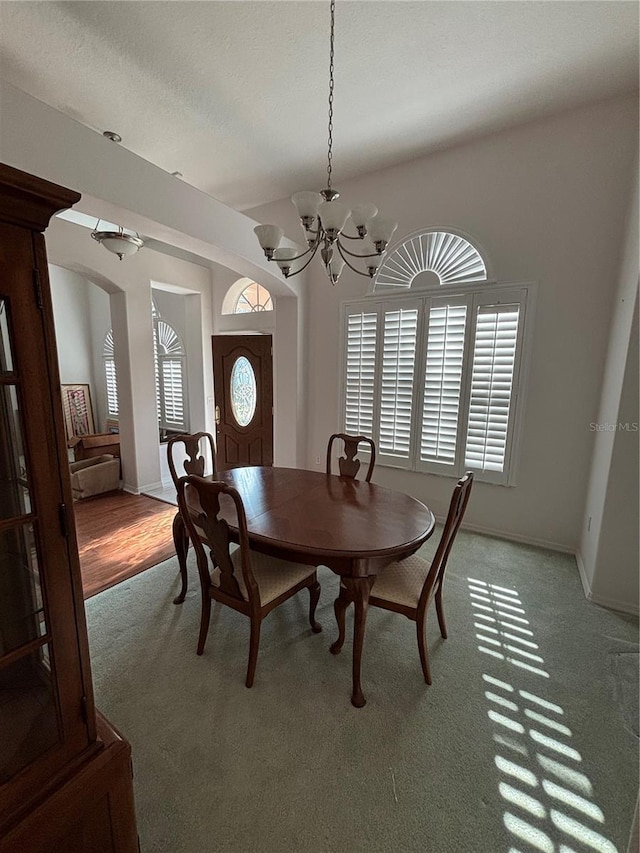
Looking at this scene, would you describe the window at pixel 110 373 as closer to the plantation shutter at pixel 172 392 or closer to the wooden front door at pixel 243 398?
the plantation shutter at pixel 172 392

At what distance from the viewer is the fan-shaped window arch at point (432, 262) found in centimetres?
322

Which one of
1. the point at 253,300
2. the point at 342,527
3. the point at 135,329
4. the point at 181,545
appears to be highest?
the point at 253,300

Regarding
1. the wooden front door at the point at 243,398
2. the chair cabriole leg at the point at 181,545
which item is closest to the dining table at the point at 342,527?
the chair cabriole leg at the point at 181,545

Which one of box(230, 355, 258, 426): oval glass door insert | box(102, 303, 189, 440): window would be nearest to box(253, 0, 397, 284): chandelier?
box(230, 355, 258, 426): oval glass door insert

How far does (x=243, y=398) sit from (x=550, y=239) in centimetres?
370

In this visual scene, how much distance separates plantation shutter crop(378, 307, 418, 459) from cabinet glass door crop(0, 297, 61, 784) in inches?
127

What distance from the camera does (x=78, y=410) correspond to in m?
6.77

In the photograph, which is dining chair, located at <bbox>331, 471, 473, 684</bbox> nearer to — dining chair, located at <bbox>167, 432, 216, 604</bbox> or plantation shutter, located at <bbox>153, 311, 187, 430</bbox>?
dining chair, located at <bbox>167, 432, 216, 604</bbox>

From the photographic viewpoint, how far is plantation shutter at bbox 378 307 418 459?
3.56 m

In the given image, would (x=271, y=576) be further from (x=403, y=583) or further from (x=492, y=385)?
(x=492, y=385)

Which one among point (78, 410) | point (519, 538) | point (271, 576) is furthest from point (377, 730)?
point (78, 410)

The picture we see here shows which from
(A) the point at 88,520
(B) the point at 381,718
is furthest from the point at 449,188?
(A) the point at 88,520

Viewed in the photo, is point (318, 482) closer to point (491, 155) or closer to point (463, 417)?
point (463, 417)

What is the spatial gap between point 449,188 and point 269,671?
3997 millimetres
